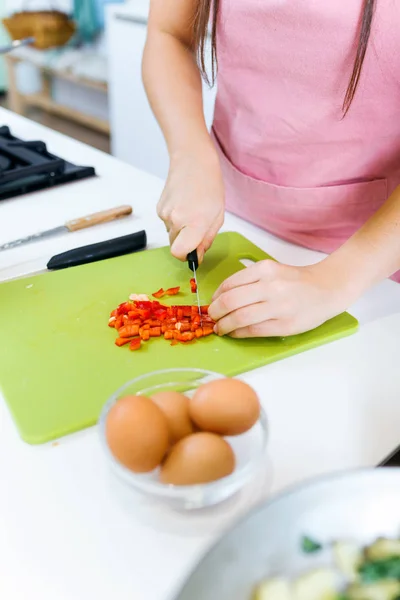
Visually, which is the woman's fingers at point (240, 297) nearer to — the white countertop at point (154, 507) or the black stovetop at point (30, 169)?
the white countertop at point (154, 507)

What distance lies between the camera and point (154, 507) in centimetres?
57

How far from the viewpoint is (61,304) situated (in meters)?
0.88

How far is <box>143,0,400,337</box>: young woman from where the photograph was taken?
820 mm

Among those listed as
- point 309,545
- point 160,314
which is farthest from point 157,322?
point 309,545

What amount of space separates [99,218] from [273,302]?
47 centimetres

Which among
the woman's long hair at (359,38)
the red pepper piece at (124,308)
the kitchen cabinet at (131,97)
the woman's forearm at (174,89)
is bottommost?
the kitchen cabinet at (131,97)

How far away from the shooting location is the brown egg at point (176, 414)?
1.86 ft

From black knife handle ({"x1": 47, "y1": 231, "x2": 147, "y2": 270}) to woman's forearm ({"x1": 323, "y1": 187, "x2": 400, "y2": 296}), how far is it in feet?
1.16

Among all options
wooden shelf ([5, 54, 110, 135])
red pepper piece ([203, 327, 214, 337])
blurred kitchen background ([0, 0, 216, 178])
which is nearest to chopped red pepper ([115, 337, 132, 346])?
red pepper piece ([203, 327, 214, 337])

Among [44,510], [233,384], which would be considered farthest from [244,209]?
[44,510]

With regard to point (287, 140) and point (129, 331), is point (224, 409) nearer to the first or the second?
point (129, 331)

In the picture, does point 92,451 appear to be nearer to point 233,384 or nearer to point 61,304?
point 233,384

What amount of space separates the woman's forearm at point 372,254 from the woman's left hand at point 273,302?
0.03m

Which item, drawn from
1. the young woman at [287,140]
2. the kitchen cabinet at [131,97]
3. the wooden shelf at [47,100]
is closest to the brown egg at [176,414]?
the young woman at [287,140]
